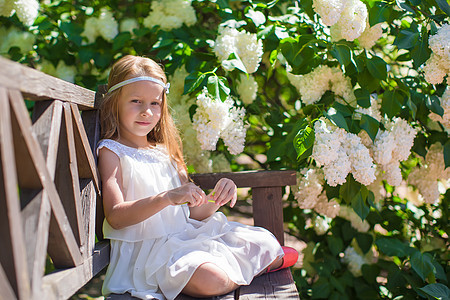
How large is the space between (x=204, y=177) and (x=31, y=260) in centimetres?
116

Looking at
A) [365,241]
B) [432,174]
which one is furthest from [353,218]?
[432,174]

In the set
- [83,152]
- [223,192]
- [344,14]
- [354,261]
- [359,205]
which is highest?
[344,14]

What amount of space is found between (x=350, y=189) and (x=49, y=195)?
136cm

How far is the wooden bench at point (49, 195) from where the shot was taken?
955mm

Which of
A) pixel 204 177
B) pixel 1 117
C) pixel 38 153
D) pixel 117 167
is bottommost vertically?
pixel 204 177

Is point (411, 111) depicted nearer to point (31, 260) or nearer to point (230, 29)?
point (230, 29)

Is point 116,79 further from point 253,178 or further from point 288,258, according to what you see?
point 288,258

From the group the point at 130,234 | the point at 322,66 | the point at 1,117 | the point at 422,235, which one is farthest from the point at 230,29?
the point at 422,235

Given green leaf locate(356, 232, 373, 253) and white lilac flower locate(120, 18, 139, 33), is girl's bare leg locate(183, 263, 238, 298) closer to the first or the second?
green leaf locate(356, 232, 373, 253)

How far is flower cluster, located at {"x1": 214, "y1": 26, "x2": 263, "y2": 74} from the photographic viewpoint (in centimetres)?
211

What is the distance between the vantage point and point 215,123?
200 centimetres

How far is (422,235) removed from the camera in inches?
109

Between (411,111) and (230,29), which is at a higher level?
(230,29)

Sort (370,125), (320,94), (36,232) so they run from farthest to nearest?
Answer: (320,94), (370,125), (36,232)
